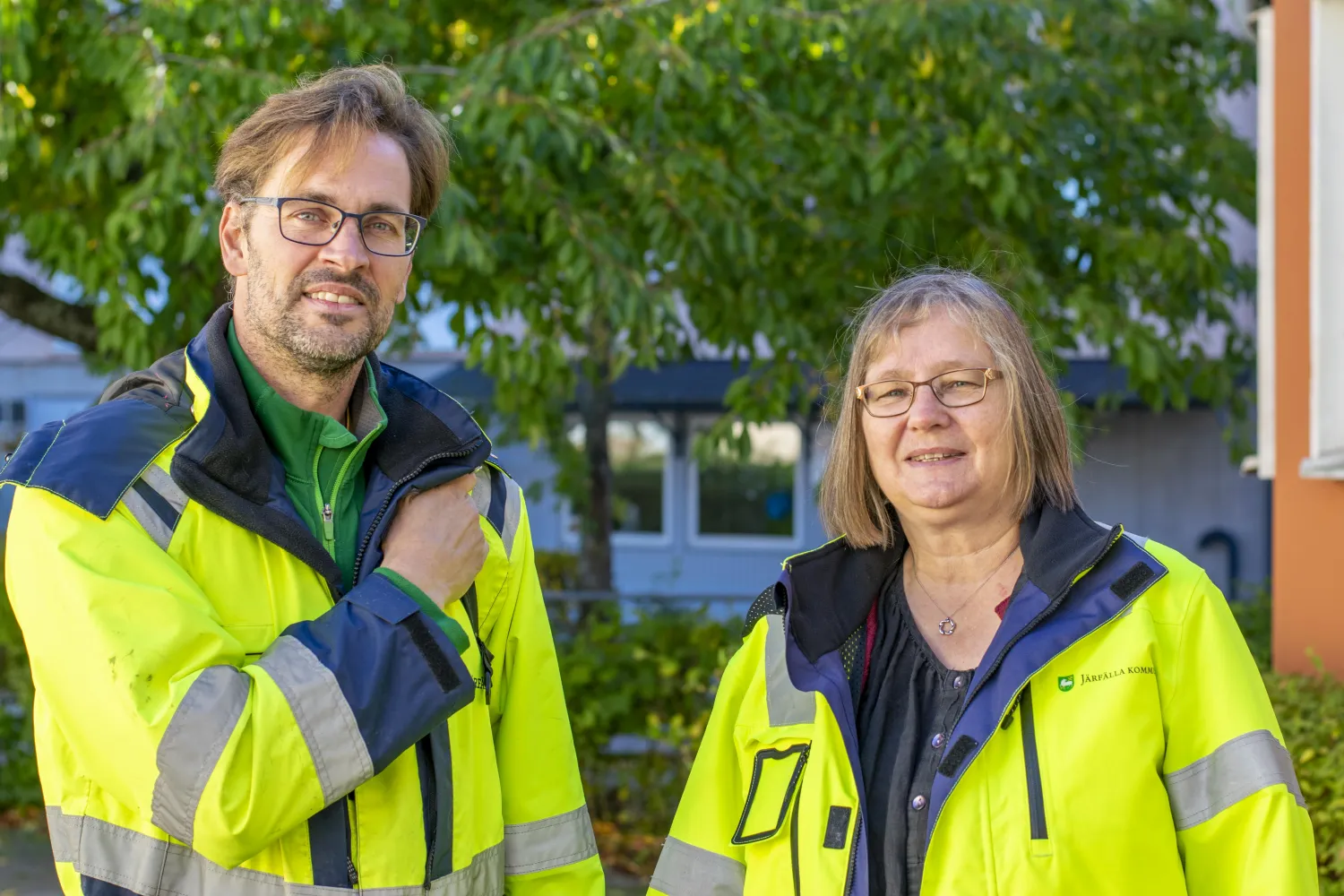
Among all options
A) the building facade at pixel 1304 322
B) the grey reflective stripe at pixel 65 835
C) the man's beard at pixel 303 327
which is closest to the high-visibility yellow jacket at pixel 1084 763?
the man's beard at pixel 303 327

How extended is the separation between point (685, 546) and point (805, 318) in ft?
32.5

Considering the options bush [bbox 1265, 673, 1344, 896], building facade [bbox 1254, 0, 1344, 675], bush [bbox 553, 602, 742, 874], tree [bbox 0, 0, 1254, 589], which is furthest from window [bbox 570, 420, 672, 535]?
bush [bbox 1265, 673, 1344, 896]

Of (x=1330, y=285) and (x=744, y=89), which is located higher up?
(x=744, y=89)

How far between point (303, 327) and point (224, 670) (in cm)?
59

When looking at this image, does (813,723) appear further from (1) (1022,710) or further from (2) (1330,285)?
(2) (1330,285)

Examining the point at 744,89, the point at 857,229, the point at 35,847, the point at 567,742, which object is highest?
the point at 744,89

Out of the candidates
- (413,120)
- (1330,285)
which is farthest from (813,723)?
(1330,285)

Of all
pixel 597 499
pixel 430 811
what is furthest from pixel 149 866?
pixel 597 499

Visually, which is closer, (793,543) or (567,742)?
(567,742)

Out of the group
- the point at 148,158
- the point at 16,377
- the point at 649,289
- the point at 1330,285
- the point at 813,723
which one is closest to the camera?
the point at 813,723

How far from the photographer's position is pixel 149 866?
181cm

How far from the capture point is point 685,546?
15695mm

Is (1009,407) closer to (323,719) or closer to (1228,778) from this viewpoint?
(1228,778)

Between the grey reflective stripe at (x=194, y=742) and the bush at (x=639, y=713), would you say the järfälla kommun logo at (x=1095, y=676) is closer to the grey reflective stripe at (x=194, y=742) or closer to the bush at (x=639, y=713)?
the grey reflective stripe at (x=194, y=742)
